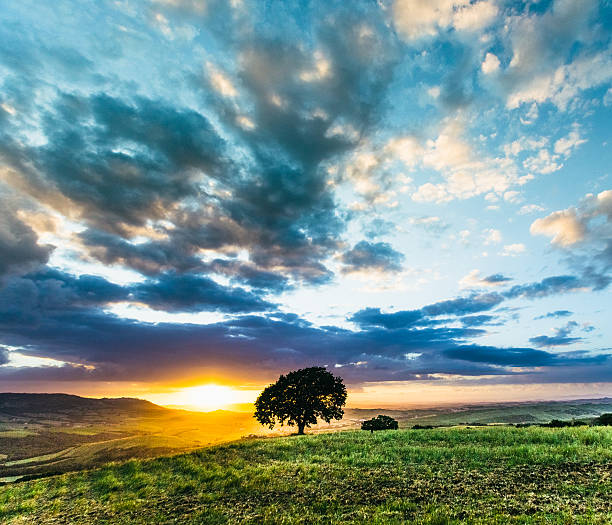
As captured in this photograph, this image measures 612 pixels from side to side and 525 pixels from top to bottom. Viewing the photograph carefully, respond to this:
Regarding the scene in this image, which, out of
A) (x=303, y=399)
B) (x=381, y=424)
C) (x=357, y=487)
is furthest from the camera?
(x=303, y=399)

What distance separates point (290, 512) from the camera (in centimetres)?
1406

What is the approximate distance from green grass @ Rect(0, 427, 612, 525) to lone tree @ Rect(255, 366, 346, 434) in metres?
33.9

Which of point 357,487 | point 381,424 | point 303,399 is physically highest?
point 303,399

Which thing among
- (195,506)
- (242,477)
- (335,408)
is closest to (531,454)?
(242,477)

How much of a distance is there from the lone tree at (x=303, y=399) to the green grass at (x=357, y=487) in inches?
1335

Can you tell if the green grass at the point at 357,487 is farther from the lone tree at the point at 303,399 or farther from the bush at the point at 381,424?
the lone tree at the point at 303,399

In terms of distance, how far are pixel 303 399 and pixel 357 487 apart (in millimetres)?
48512

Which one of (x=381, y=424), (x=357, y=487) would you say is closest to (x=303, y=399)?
(x=381, y=424)

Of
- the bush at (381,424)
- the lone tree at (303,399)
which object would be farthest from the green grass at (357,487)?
the lone tree at (303,399)

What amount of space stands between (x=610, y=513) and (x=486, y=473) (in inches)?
267

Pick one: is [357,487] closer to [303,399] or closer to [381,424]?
[381,424]

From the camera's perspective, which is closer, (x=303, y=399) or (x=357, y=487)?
(x=357, y=487)

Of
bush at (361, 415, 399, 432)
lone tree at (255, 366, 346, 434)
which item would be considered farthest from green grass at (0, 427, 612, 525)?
lone tree at (255, 366, 346, 434)

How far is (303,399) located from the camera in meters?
62.8
